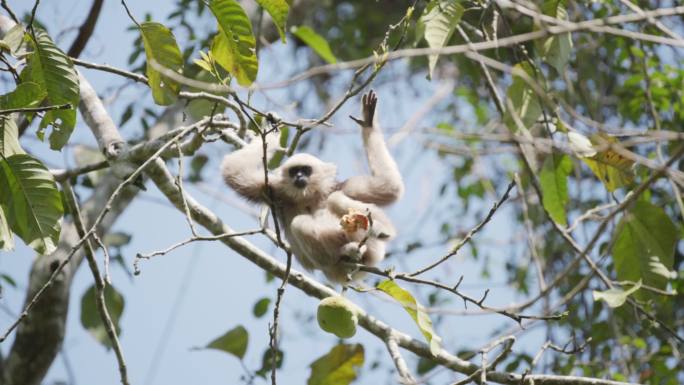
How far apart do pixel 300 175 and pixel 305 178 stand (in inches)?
1.7

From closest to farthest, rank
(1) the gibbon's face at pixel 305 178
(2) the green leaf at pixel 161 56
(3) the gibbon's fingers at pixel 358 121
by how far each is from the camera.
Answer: (2) the green leaf at pixel 161 56 < (3) the gibbon's fingers at pixel 358 121 < (1) the gibbon's face at pixel 305 178

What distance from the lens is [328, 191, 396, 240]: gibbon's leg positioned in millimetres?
4633

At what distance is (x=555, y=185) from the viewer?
424 centimetres

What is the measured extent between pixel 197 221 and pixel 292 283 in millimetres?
613


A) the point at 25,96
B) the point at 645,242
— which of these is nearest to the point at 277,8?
the point at 25,96

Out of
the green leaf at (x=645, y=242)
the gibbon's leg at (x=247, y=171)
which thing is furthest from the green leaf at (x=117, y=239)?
the green leaf at (x=645, y=242)

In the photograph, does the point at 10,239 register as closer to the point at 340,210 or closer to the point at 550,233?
the point at 340,210

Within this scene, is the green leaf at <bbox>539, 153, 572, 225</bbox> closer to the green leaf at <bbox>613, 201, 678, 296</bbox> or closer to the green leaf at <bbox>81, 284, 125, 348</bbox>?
the green leaf at <bbox>613, 201, 678, 296</bbox>

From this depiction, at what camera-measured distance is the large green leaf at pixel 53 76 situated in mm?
3287

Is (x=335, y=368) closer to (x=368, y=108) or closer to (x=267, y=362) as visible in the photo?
(x=267, y=362)

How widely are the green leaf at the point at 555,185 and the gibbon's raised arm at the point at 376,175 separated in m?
1.05

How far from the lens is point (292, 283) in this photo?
424cm

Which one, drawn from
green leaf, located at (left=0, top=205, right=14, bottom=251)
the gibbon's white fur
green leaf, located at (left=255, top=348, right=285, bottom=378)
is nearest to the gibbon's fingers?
the gibbon's white fur

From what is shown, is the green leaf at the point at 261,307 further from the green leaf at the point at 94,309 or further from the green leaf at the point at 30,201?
the green leaf at the point at 30,201
